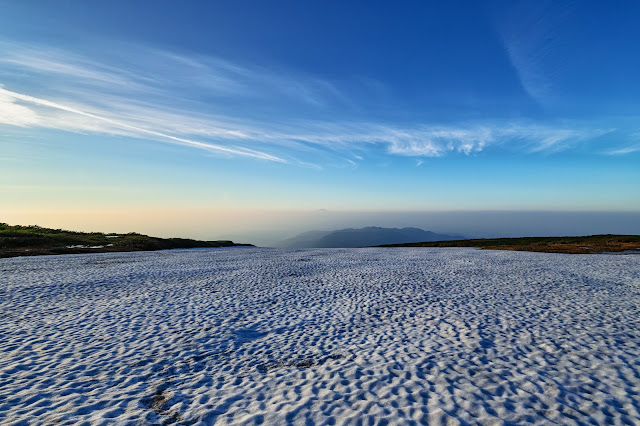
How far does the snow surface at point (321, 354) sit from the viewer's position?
8.27 meters

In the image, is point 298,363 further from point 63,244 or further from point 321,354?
point 63,244

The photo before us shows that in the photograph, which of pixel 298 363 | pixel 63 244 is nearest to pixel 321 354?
pixel 298 363

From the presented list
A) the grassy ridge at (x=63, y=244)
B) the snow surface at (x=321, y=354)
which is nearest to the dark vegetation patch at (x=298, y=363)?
the snow surface at (x=321, y=354)

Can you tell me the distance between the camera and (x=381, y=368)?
416 inches

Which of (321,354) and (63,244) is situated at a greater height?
(63,244)

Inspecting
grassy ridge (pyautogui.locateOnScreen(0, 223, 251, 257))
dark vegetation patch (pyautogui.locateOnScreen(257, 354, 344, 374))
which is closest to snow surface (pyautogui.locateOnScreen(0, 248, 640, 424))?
dark vegetation patch (pyautogui.locateOnScreen(257, 354, 344, 374))

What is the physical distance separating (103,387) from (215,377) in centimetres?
320

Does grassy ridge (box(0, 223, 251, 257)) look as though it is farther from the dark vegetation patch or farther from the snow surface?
the dark vegetation patch

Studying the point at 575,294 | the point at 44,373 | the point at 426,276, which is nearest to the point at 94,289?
the point at 44,373

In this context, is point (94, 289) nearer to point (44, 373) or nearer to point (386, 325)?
point (44, 373)

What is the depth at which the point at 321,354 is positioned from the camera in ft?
39.1

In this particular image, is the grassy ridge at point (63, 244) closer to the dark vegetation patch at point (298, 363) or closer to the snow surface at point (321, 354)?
the snow surface at point (321, 354)

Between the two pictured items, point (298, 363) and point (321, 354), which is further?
point (321, 354)

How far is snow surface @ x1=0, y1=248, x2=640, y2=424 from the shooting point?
8.27 metres
